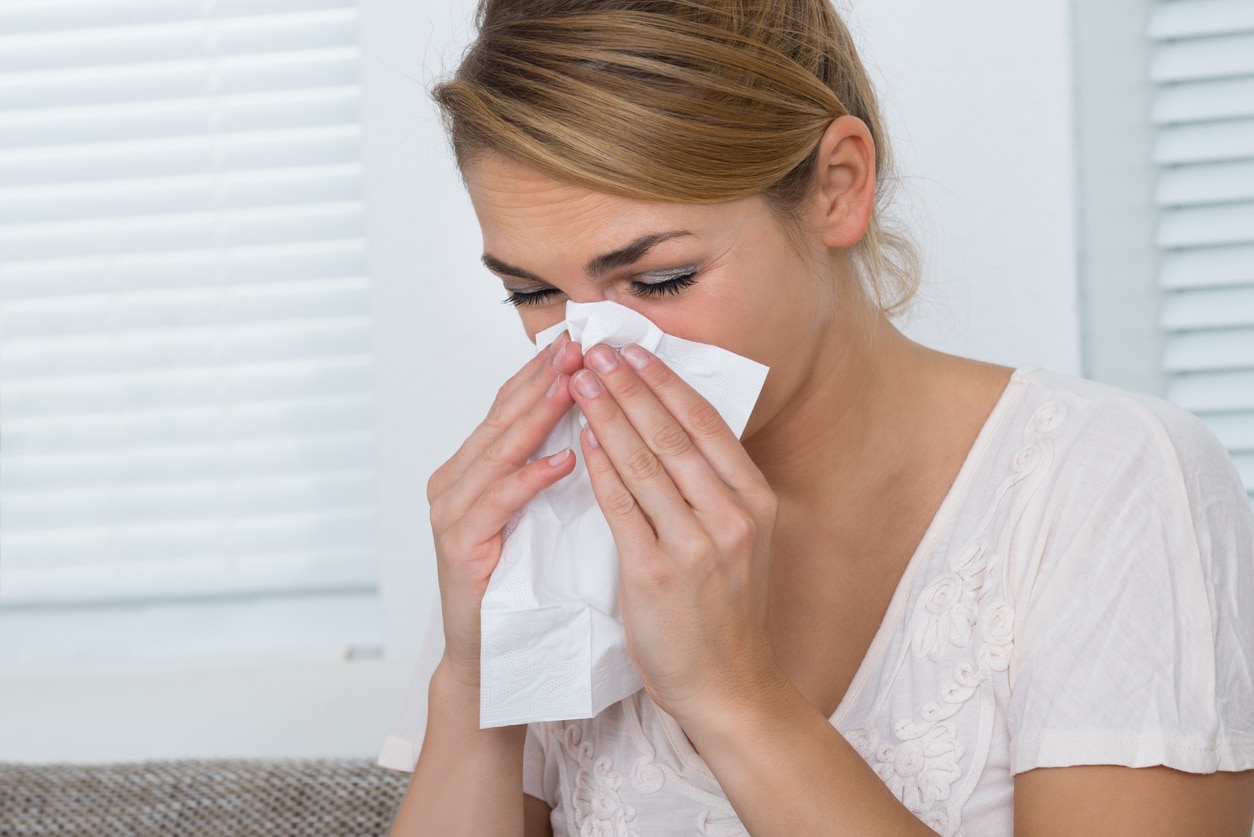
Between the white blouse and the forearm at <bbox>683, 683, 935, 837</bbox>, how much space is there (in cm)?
14

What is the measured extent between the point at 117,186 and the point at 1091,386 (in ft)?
5.71

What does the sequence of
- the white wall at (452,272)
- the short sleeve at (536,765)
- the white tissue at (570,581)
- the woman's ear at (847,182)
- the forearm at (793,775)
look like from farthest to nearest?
the white wall at (452,272)
the short sleeve at (536,765)
the woman's ear at (847,182)
the white tissue at (570,581)
the forearm at (793,775)

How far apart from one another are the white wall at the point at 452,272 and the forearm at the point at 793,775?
94 centimetres

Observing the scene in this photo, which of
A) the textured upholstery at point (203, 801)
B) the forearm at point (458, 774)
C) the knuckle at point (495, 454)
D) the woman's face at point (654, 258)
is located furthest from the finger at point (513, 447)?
the textured upholstery at point (203, 801)

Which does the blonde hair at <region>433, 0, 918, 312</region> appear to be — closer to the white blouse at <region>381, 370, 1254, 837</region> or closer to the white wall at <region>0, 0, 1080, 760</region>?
the white blouse at <region>381, 370, 1254, 837</region>

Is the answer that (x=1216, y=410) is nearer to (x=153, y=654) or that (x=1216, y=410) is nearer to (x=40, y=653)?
(x=153, y=654)

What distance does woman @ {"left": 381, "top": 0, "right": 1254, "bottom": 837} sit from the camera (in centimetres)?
103

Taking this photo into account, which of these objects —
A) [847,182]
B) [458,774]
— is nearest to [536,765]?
[458,774]

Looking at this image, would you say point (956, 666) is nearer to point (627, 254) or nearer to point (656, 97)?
point (627, 254)

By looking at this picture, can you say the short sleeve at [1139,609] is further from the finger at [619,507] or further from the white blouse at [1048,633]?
the finger at [619,507]

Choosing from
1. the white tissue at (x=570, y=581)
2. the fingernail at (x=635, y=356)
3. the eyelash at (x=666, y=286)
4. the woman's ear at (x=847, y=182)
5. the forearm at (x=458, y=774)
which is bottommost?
the forearm at (x=458, y=774)

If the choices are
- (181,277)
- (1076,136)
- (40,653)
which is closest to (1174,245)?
(1076,136)

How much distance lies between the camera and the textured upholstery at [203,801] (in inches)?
57.9

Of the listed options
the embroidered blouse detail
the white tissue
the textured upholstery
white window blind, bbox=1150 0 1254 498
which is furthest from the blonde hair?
white window blind, bbox=1150 0 1254 498
